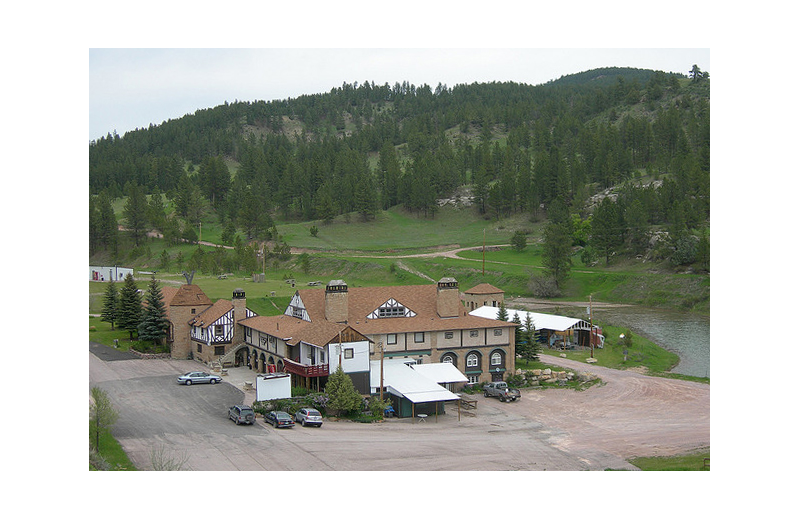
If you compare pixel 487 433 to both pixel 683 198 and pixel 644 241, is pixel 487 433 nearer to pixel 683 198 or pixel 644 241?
pixel 644 241

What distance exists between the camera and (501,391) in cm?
4688

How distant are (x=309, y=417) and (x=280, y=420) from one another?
1.51 m

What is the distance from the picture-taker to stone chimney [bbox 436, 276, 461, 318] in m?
52.2

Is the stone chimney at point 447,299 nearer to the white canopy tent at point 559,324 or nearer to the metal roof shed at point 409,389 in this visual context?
the metal roof shed at point 409,389

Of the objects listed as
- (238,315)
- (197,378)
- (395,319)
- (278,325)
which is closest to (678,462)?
(395,319)

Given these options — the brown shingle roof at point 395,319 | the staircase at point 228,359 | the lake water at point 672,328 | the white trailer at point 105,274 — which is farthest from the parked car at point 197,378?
the white trailer at point 105,274

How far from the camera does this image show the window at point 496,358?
51656 mm

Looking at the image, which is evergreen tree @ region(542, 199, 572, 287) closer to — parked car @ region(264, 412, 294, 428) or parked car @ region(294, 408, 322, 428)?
parked car @ region(294, 408, 322, 428)

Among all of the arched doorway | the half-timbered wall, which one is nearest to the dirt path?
the arched doorway

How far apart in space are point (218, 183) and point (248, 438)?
395 feet

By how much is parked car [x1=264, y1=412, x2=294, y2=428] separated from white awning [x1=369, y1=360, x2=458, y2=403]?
270 inches

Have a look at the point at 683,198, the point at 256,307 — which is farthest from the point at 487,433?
the point at 683,198

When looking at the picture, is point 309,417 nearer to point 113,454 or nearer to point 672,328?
point 113,454

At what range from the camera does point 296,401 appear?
4156 centimetres
